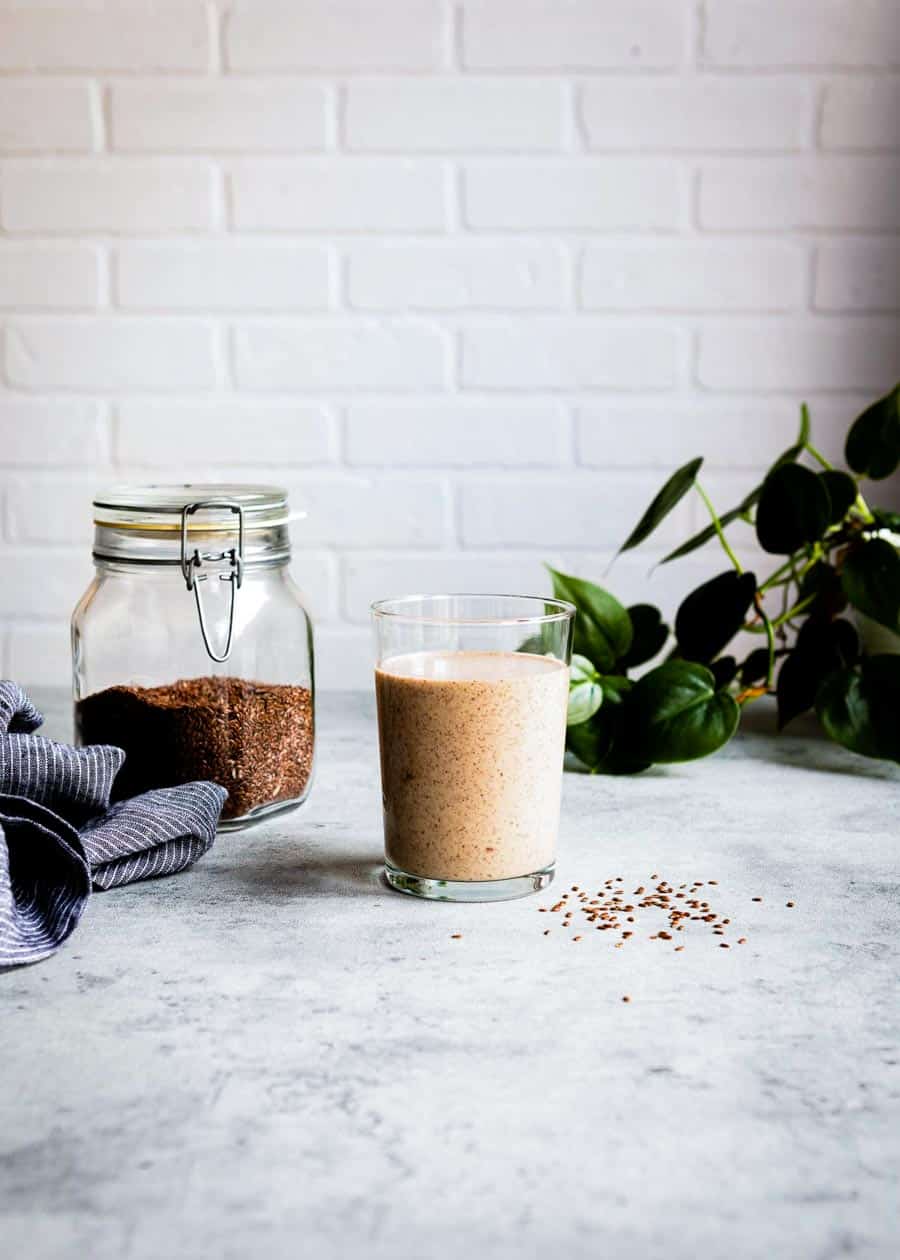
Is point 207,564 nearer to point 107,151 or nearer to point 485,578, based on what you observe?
point 485,578

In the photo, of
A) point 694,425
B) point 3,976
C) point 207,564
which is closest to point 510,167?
point 694,425

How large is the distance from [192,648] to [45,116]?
0.99m

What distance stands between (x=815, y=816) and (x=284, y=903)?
0.45 m

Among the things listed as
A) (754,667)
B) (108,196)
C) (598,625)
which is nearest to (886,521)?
(754,667)

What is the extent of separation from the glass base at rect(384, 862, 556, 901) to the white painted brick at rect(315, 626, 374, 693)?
3.02ft

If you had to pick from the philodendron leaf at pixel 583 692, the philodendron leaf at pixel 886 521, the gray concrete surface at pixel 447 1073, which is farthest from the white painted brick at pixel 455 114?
the gray concrete surface at pixel 447 1073

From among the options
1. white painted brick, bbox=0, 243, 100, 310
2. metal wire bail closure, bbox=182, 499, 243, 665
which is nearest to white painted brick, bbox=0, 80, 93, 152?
white painted brick, bbox=0, 243, 100, 310

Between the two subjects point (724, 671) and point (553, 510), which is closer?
point (724, 671)

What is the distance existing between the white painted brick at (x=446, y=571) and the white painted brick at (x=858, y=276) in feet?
1.61

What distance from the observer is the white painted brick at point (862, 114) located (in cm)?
164

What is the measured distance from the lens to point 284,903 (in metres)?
0.85

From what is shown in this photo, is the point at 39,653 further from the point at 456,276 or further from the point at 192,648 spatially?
the point at 192,648

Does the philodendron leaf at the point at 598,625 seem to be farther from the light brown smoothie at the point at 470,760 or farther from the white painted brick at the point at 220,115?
the white painted brick at the point at 220,115

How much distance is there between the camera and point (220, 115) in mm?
1659
